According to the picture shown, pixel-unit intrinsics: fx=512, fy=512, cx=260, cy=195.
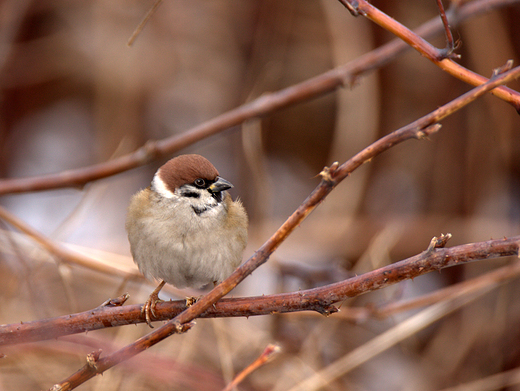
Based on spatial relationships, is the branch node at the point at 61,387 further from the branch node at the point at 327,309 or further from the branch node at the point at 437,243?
the branch node at the point at 437,243

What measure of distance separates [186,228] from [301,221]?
147 centimetres

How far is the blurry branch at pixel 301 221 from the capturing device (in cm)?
118

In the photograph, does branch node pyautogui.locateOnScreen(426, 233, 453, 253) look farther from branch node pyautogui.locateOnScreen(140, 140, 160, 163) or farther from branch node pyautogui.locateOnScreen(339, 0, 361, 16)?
branch node pyautogui.locateOnScreen(140, 140, 160, 163)

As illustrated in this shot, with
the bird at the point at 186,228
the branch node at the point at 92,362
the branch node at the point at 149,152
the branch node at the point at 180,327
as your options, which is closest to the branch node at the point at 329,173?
the branch node at the point at 180,327

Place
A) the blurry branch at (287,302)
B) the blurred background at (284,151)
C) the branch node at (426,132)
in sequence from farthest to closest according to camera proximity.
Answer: the blurred background at (284,151) → the blurry branch at (287,302) → the branch node at (426,132)

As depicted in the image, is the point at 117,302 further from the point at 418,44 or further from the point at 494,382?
the point at 494,382

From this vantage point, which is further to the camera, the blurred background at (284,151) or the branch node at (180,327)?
the blurred background at (284,151)

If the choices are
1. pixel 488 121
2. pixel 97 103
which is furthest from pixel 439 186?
pixel 97 103

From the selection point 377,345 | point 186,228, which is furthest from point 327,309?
point 377,345

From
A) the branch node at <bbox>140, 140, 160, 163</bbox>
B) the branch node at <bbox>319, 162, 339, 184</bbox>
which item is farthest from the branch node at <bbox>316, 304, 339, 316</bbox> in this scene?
the branch node at <bbox>140, 140, 160, 163</bbox>

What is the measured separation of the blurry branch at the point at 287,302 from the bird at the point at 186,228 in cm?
48

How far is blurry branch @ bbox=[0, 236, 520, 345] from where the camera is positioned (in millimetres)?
1422

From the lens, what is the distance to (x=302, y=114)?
607 cm

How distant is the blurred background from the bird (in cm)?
65
